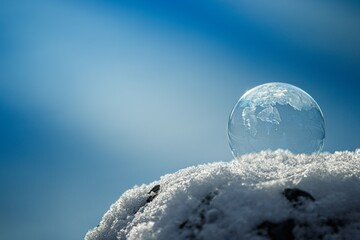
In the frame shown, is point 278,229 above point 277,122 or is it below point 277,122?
below

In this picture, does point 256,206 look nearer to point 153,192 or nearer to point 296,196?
point 296,196

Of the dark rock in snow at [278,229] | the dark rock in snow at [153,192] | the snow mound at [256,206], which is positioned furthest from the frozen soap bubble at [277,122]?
the dark rock in snow at [278,229]

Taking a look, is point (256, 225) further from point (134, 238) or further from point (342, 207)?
point (134, 238)

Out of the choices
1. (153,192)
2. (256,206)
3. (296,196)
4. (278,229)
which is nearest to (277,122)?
(296,196)

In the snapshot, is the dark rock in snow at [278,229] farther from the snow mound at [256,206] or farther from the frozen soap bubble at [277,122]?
the frozen soap bubble at [277,122]

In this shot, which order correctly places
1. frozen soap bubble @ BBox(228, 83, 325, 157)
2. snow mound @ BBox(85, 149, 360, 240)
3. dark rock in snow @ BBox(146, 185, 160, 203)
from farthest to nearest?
frozen soap bubble @ BBox(228, 83, 325, 157)
dark rock in snow @ BBox(146, 185, 160, 203)
snow mound @ BBox(85, 149, 360, 240)

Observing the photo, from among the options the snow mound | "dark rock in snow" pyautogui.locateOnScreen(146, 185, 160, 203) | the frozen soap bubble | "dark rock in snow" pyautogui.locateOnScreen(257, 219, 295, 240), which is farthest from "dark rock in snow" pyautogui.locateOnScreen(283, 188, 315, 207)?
"dark rock in snow" pyautogui.locateOnScreen(146, 185, 160, 203)

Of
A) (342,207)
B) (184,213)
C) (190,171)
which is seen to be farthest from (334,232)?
(190,171)

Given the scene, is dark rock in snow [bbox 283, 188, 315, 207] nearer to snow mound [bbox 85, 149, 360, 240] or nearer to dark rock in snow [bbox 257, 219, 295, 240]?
snow mound [bbox 85, 149, 360, 240]
